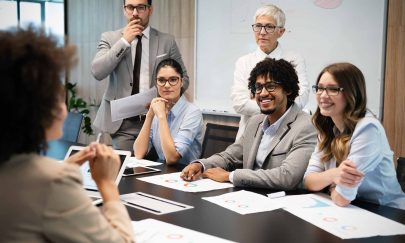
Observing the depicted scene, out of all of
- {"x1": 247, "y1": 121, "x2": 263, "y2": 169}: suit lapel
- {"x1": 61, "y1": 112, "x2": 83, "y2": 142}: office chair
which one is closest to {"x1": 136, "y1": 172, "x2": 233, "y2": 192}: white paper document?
{"x1": 247, "y1": 121, "x2": 263, "y2": 169}: suit lapel

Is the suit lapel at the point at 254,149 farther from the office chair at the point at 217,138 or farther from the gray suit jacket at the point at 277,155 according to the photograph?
the office chair at the point at 217,138

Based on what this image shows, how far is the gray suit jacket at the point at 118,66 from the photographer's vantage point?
2875 millimetres

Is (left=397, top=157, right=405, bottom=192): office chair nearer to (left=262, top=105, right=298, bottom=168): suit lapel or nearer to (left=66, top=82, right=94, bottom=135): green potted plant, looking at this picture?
(left=262, top=105, right=298, bottom=168): suit lapel

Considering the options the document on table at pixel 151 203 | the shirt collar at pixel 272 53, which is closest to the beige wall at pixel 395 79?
the shirt collar at pixel 272 53

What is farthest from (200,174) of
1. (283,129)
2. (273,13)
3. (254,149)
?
(273,13)

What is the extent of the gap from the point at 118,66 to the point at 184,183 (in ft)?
4.19

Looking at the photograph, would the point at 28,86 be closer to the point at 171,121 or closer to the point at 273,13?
the point at 171,121

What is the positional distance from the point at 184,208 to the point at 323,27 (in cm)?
242

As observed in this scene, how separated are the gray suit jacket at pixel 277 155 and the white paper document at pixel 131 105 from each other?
707mm

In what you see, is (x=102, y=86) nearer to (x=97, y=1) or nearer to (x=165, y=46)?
(x=97, y=1)

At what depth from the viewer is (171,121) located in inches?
112

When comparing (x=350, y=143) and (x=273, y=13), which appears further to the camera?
(x=273, y=13)

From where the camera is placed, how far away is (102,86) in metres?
5.69

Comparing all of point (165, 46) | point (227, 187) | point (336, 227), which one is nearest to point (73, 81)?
point (165, 46)
